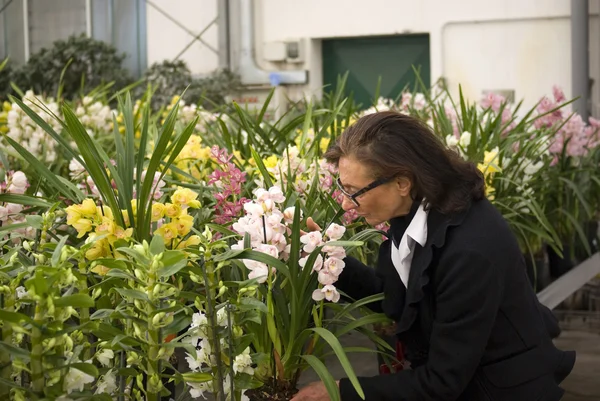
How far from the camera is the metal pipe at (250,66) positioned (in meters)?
9.93

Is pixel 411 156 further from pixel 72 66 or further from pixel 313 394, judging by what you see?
pixel 72 66

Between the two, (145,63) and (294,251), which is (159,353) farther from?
(145,63)

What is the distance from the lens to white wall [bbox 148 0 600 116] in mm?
8680

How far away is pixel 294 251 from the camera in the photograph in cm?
141

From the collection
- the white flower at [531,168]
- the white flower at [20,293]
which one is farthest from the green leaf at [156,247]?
the white flower at [531,168]

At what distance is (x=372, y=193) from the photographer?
154cm

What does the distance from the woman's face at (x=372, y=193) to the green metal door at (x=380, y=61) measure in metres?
7.89

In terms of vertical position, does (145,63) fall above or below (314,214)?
above

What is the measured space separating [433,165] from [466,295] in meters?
0.24

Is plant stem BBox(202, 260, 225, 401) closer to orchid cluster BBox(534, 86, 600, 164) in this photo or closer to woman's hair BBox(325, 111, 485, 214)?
woman's hair BBox(325, 111, 485, 214)

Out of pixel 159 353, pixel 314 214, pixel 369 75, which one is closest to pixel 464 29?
pixel 369 75

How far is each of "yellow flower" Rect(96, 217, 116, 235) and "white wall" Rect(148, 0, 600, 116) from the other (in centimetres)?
→ 740

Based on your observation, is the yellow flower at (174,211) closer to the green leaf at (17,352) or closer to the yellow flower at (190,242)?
the yellow flower at (190,242)

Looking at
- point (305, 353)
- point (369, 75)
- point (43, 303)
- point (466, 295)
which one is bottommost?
point (305, 353)
